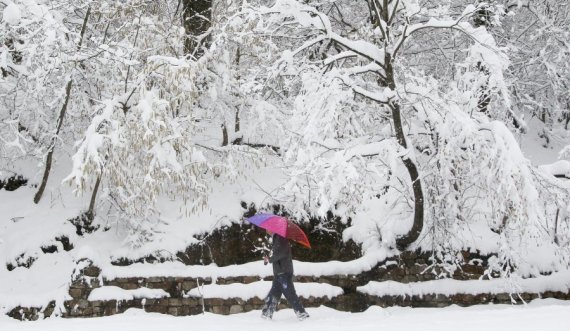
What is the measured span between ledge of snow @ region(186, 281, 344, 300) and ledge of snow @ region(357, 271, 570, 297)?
2.72ft

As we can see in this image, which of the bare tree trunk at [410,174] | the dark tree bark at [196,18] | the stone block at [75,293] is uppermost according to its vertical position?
the dark tree bark at [196,18]

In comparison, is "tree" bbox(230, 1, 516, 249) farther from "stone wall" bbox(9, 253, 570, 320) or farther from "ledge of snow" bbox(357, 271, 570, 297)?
"ledge of snow" bbox(357, 271, 570, 297)

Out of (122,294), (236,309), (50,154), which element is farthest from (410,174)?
A: (50,154)

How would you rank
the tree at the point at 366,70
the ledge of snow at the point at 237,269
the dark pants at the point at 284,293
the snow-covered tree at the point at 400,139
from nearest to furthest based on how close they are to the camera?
the dark pants at the point at 284,293, the snow-covered tree at the point at 400,139, the tree at the point at 366,70, the ledge of snow at the point at 237,269

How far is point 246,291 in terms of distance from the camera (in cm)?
920

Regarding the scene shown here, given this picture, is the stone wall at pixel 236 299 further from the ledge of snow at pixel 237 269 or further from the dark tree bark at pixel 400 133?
the dark tree bark at pixel 400 133

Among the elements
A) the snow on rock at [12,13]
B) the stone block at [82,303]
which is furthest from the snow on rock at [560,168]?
the snow on rock at [12,13]

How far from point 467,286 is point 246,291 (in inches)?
162

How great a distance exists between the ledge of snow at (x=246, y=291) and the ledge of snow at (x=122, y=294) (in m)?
0.53

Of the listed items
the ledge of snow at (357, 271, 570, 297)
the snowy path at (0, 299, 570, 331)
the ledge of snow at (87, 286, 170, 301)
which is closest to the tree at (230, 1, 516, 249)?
the ledge of snow at (357, 271, 570, 297)

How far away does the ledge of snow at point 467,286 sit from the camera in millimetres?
9523

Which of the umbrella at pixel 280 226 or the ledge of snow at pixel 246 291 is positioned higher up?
the umbrella at pixel 280 226

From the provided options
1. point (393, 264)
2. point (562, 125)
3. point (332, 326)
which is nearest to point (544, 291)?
point (393, 264)

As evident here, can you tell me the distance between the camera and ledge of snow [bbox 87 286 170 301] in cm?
888
